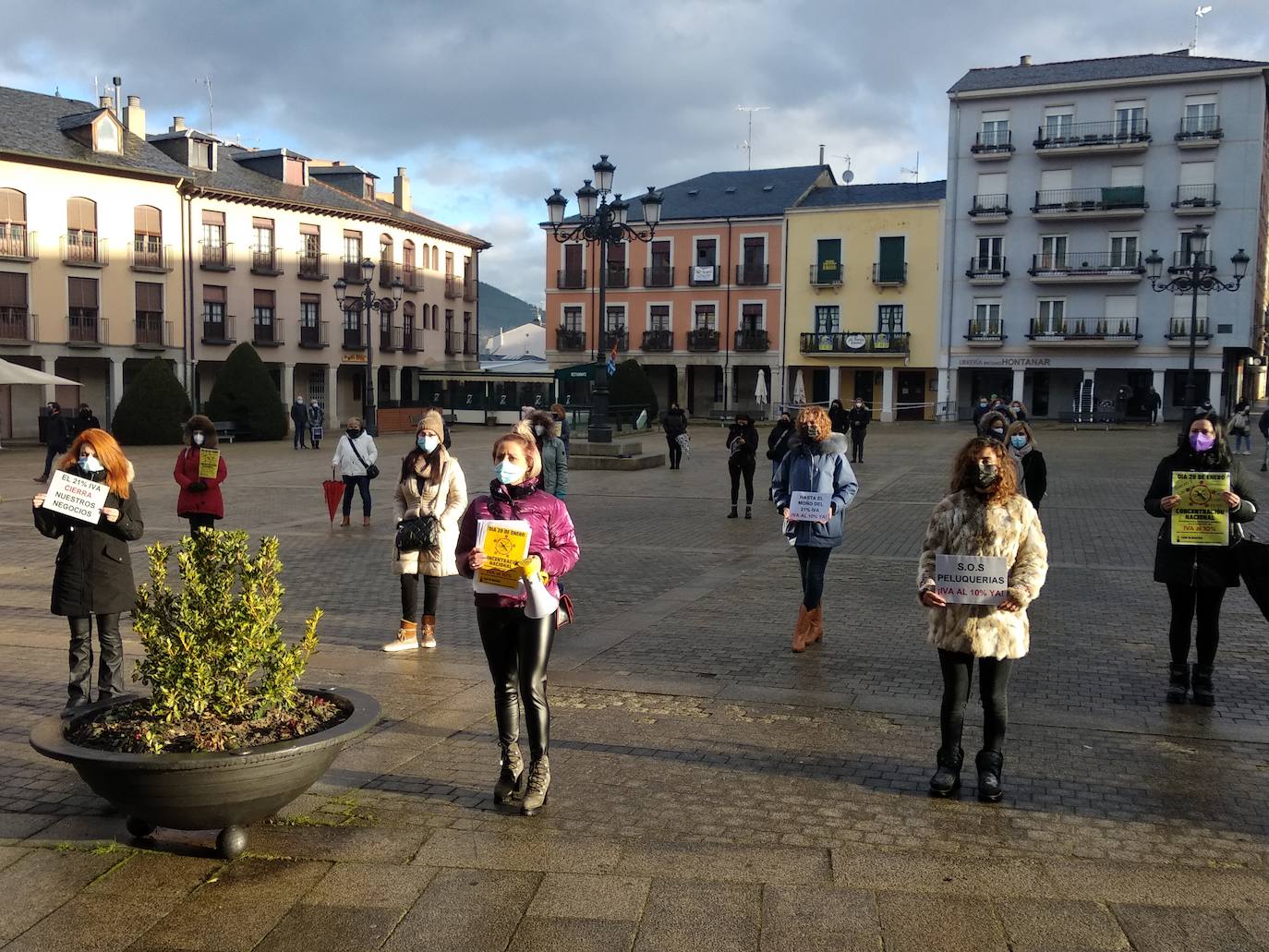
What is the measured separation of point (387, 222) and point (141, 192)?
1229 cm

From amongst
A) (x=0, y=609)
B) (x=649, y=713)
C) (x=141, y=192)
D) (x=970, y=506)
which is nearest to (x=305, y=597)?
(x=0, y=609)

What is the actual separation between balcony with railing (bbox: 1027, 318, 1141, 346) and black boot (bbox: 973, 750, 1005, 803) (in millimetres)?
45407

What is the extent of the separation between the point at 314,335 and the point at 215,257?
5.84m

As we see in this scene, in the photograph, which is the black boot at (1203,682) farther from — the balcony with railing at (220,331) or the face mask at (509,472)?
the balcony with railing at (220,331)

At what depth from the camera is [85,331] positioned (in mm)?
40938

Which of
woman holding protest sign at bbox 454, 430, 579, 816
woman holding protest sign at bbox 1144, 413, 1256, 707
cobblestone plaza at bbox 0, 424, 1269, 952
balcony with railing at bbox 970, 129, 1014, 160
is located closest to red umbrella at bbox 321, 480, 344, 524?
cobblestone plaza at bbox 0, 424, 1269, 952

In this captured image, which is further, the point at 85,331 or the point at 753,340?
the point at 753,340

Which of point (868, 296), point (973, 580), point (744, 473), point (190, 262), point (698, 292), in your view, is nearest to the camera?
point (973, 580)

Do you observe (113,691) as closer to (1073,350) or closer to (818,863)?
(818,863)

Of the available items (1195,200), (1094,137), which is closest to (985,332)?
(1094,137)

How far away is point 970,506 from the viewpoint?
5.06 metres

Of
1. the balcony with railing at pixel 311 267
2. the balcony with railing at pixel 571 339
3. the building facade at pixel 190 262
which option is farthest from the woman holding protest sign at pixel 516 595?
the balcony with railing at pixel 571 339

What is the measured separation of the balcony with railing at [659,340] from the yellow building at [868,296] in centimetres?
572

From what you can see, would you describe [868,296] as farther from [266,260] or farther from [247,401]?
[247,401]
